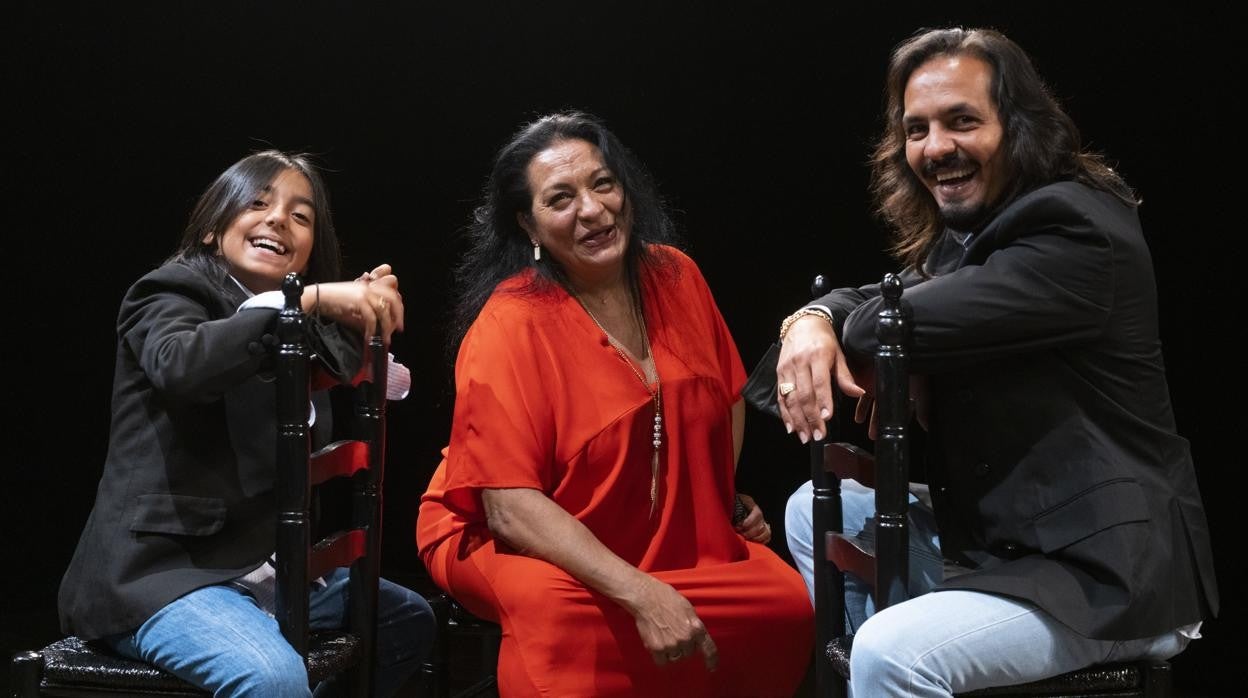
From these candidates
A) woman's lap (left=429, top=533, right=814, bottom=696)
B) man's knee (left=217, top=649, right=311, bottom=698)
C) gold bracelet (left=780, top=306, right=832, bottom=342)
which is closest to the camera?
man's knee (left=217, top=649, right=311, bottom=698)

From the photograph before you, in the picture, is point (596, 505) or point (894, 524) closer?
point (894, 524)

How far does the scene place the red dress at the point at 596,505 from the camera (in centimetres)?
209

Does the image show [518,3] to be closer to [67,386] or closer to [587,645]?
[67,386]

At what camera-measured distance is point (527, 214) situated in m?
2.40

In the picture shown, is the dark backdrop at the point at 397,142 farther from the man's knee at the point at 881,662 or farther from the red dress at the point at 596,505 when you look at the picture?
the man's knee at the point at 881,662

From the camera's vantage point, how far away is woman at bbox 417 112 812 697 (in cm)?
208

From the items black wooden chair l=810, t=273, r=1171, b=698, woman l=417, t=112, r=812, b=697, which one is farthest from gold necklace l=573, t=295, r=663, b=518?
black wooden chair l=810, t=273, r=1171, b=698

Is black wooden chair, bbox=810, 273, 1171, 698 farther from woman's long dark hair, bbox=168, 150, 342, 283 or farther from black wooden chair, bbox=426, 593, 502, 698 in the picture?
woman's long dark hair, bbox=168, 150, 342, 283

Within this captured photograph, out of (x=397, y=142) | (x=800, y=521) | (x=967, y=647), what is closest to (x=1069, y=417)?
(x=967, y=647)

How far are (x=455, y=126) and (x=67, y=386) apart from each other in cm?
144

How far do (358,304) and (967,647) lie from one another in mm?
1031

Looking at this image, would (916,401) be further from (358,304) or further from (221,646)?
(221,646)

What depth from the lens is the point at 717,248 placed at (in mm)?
3775

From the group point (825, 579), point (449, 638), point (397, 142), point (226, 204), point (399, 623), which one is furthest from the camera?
point (397, 142)
